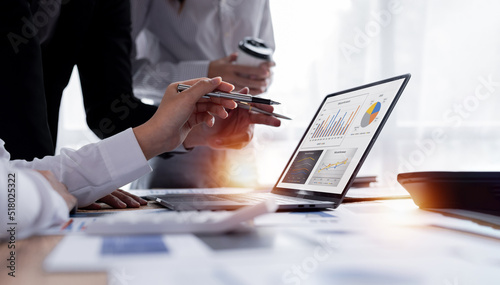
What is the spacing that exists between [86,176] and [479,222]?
1.77ft

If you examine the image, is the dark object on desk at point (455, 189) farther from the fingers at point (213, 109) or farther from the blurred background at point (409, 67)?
the blurred background at point (409, 67)

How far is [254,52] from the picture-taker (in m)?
1.13

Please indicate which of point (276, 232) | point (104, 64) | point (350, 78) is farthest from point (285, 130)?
point (276, 232)

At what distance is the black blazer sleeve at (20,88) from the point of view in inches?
33.1

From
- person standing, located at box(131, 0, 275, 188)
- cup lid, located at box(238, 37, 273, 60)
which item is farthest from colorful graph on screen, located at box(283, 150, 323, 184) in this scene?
person standing, located at box(131, 0, 275, 188)

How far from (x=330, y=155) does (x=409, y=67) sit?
1699mm

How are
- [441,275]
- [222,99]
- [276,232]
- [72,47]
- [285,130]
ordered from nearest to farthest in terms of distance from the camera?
[441,275]
[276,232]
[222,99]
[72,47]
[285,130]

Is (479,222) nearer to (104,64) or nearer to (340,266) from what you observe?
(340,266)

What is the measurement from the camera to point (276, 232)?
438mm

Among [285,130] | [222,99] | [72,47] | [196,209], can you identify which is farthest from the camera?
[285,130]

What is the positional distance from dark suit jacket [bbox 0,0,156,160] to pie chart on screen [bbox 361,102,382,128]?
566mm

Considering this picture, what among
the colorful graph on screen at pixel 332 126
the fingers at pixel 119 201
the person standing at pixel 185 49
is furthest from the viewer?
the person standing at pixel 185 49
